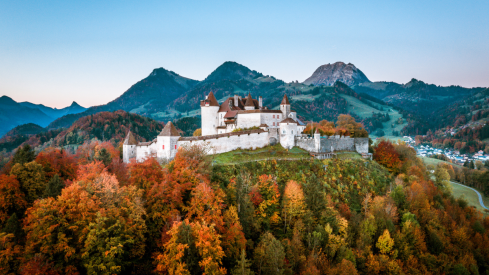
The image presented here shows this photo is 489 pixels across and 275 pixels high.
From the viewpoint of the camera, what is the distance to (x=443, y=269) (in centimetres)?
4253

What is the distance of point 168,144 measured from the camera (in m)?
45.6

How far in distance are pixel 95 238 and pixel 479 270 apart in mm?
58978

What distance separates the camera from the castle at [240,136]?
4709 centimetres

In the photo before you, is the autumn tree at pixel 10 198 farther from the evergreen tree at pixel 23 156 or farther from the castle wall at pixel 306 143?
the castle wall at pixel 306 143

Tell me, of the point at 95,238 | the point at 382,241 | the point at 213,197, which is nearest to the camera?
the point at 95,238

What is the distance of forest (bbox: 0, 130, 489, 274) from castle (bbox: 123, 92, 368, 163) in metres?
5.82

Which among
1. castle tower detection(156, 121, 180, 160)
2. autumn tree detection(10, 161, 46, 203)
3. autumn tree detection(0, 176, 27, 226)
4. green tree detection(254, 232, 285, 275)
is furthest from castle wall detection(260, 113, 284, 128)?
autumn tree detection(0, 176, 27, 226)

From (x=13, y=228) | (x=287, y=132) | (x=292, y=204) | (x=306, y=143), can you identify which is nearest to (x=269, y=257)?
(x=292, y=204)

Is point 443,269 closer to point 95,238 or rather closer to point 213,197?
point 213,197

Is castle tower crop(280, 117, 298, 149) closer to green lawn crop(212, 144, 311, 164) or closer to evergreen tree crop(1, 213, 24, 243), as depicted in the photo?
green lawn crop(212, 144, 311, 164)

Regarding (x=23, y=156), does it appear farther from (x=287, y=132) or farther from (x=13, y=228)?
(x=287, y=132)

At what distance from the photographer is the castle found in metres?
47.1

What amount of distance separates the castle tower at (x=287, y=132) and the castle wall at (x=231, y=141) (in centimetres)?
313

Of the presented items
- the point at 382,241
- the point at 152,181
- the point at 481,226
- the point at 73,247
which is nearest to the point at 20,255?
the point at 73,247
